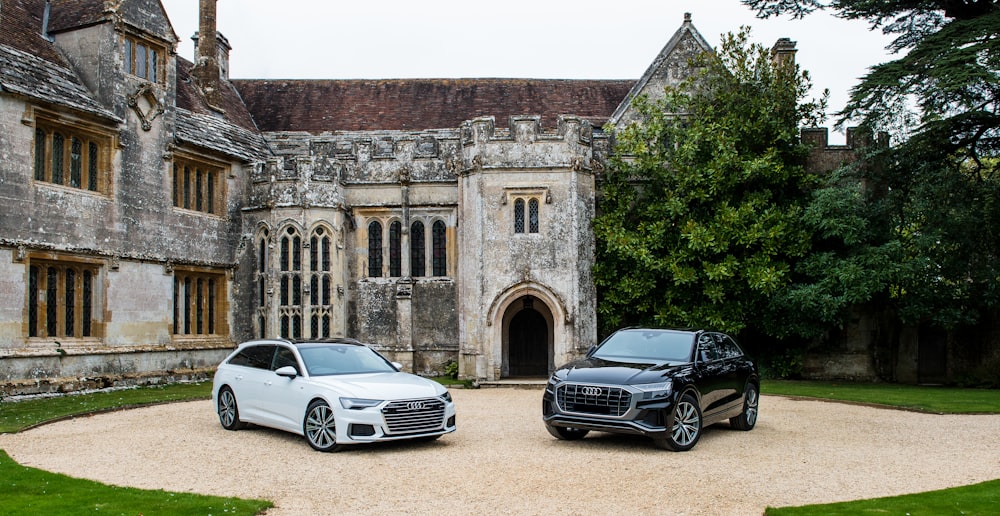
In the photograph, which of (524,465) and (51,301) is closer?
(524,465)

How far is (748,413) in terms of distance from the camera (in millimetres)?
13719

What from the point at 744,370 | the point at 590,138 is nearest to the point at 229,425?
the point at 744,370

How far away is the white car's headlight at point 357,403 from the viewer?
11.0 meters

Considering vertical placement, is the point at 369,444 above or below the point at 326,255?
below

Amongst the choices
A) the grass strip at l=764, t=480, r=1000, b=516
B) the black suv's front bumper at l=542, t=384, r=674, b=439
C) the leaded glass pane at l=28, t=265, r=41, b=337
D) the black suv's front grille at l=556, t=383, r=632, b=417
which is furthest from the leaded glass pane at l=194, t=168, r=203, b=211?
the grass strip at l=764, t=480, r=1000, b=516

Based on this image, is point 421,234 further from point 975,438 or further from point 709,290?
point 975,438

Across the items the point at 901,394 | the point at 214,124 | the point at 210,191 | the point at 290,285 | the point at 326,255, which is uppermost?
the point at 214,124

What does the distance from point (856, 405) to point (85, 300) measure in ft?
56.8

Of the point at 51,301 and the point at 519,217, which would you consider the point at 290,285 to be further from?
the point at 519,217

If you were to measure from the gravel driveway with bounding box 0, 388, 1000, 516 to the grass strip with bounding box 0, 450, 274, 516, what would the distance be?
380mm

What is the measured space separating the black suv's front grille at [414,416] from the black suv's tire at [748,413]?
4978mm

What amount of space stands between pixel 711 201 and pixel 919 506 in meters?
16.4

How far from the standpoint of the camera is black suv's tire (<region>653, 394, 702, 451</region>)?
37.3ft

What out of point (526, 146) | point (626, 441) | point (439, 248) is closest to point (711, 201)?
point (526, 146)
